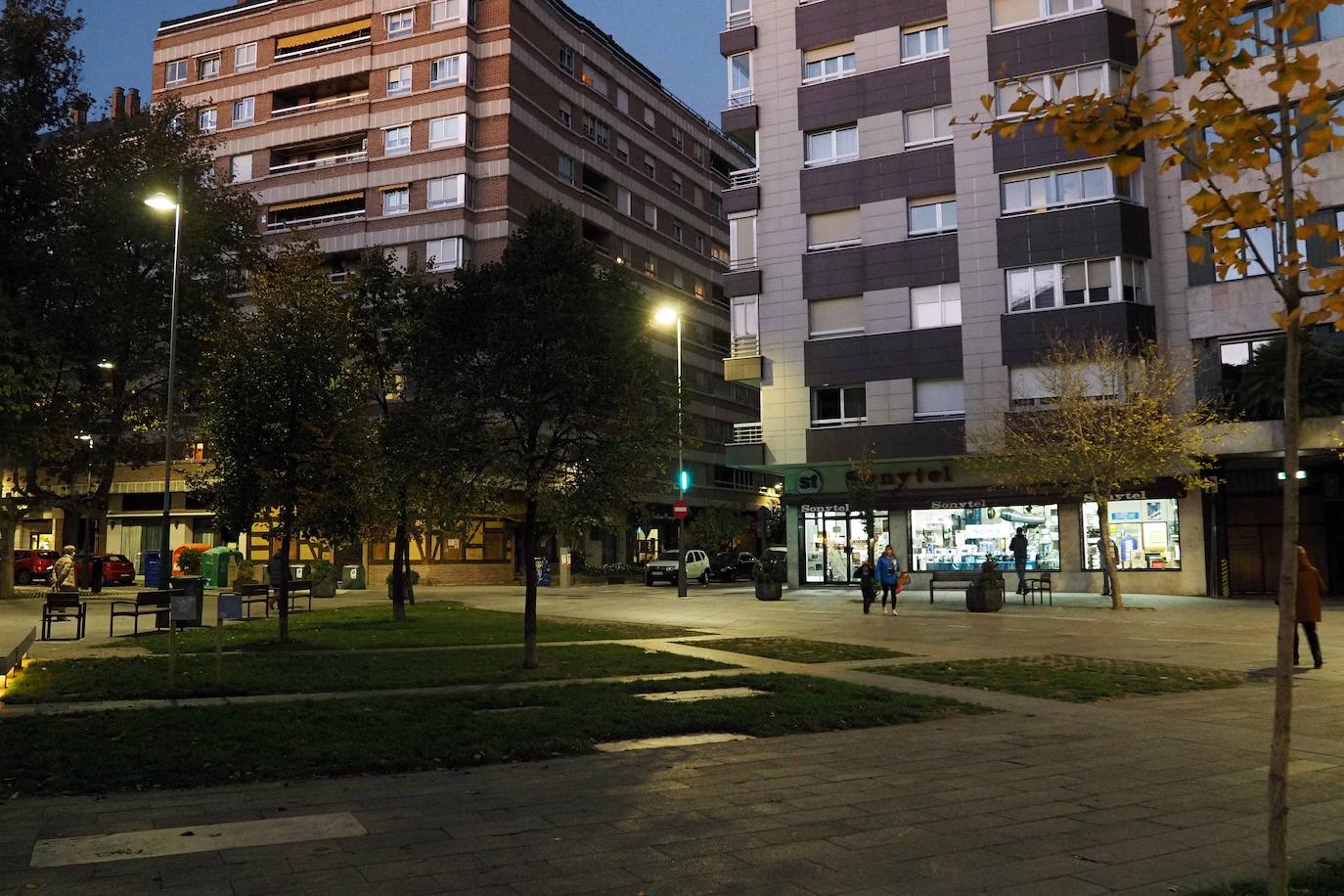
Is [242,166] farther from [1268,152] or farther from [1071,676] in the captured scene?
[1268,152]

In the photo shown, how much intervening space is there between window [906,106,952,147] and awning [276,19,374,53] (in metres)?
32.1

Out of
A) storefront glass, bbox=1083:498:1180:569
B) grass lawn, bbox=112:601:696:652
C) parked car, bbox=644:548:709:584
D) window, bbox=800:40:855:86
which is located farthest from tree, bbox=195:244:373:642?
parked car, bbox=644:548:709:584

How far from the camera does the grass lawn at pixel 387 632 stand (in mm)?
17422

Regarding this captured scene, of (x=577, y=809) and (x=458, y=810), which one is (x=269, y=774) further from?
(x=577, y=809)

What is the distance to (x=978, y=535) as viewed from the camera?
36.2m

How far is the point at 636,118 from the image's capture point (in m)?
63.4

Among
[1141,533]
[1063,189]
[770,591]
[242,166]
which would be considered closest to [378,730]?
[770,591]

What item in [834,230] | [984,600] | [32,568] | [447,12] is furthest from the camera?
[447,12]

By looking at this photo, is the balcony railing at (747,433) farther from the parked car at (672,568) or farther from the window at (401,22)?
the window at (401,22)

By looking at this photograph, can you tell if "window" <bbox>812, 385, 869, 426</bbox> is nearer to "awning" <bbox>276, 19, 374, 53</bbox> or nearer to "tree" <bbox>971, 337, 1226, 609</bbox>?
"tree" <bbox>971, 337, 1226, 609</bbox>

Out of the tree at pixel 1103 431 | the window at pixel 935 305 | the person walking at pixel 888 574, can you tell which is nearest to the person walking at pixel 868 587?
the person walking at pixel 888 574

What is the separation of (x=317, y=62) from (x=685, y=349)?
88.2 ft

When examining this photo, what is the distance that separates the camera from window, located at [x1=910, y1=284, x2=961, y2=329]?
35625 mm

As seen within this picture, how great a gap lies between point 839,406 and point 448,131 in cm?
2647
